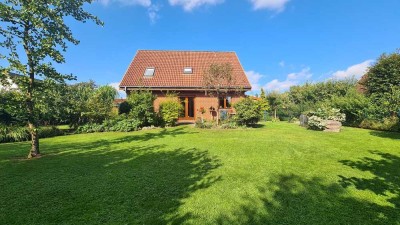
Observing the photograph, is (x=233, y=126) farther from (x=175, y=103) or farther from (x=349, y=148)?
(x=349, y=148)

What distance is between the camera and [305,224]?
324 cm

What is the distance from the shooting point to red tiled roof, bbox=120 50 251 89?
64.6ft

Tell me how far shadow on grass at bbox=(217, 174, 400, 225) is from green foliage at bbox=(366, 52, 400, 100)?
45.2 ft

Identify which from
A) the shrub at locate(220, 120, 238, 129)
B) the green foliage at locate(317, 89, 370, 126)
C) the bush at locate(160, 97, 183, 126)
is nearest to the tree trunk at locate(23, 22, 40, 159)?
the bush at locate(160, 97, 183, 126)

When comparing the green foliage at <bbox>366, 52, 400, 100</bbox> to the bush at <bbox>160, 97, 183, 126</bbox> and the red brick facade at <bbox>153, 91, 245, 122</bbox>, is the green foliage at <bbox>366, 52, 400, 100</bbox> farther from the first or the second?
the bush at <bbox>160, 97, 183, 126</bbox>

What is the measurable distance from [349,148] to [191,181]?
5.99 metres

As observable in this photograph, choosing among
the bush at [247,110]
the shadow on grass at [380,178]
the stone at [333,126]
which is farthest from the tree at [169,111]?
the shadow on grass at [380,178]

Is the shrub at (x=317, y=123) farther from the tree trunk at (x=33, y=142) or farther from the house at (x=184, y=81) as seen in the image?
the tree trunk at (x=33, y=142)

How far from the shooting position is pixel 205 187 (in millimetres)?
4586

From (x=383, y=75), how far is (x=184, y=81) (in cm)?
1406

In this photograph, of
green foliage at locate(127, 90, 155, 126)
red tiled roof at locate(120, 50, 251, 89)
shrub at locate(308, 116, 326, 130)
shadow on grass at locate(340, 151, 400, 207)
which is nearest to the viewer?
shadow on grass at locate(340, 151, 400, 207)

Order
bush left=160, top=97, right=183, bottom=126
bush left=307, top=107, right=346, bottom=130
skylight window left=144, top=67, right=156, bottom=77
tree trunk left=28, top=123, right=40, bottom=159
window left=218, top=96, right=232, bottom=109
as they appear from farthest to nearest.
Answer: skylight window left=144, top=67, right=156, bottom=77, window left=218, top=96, right=232, bottom=109, bush left=160, top=97, right=183, bottom=126, bush left=307, top=107, right=346, bottom=130, tree trunk left=28, top=123, right=40, bottom=159

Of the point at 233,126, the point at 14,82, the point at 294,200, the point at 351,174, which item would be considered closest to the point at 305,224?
the point at 294,200

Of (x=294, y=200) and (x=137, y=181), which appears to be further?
(x=137, y=181)
